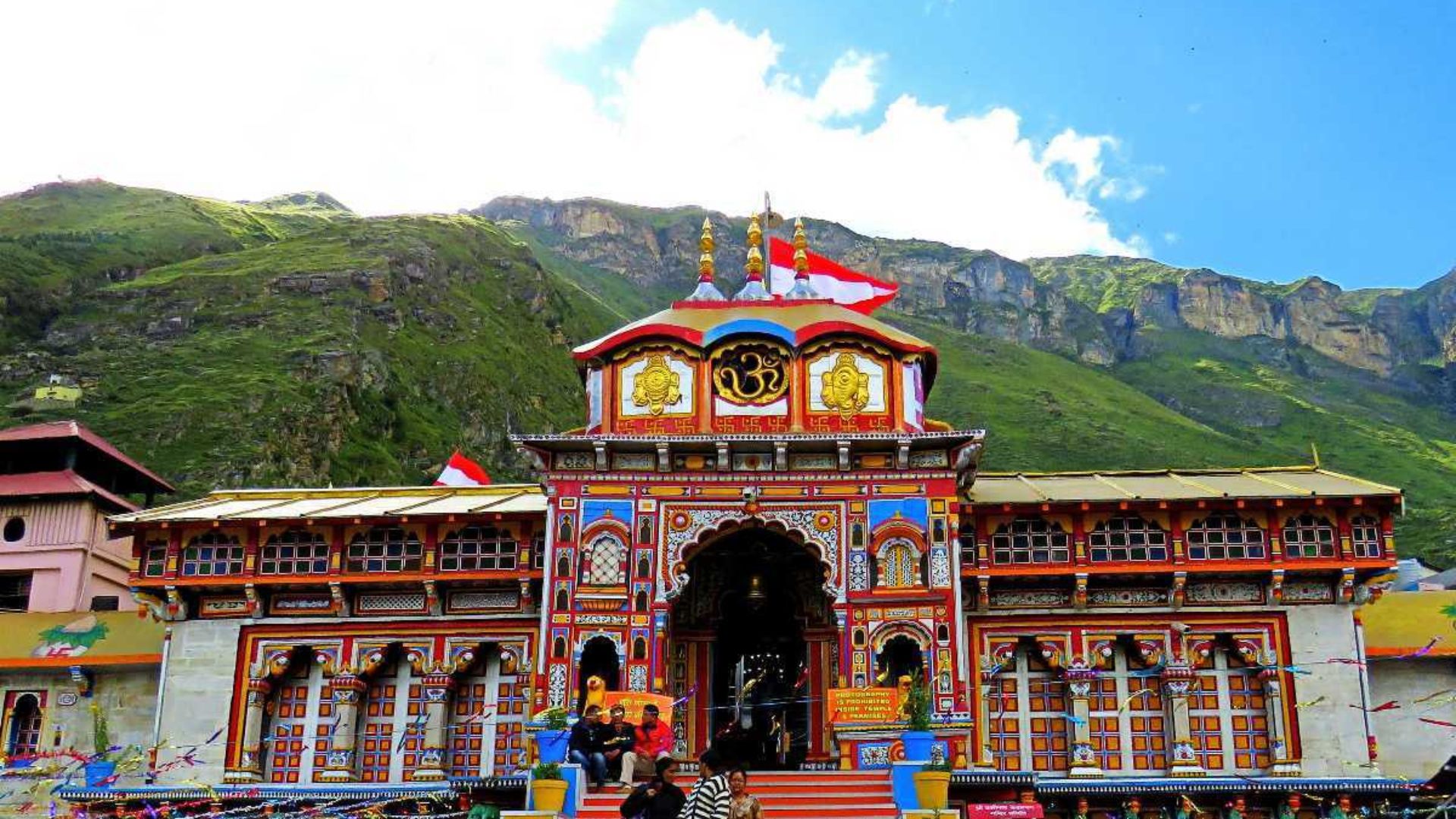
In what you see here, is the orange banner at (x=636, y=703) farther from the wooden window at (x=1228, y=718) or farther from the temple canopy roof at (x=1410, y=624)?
the temple canopy roof at (x=1410, y=624)

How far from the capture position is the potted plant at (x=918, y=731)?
77.6 ft

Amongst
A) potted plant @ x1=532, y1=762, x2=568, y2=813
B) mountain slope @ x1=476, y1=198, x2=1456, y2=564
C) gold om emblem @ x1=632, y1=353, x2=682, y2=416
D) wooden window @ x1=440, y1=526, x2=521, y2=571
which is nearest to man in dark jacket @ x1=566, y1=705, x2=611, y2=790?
potted plant @ x1=532, y1=762, x2=568, y2=813

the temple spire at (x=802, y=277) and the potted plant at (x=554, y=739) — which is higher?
the temple spire at (x=802, y=277)

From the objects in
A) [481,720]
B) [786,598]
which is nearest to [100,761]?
[481,720]

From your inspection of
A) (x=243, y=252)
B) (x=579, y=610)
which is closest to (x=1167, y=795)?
(x=579, y=610)

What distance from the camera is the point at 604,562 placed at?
1070 inches

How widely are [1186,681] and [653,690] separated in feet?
37.3

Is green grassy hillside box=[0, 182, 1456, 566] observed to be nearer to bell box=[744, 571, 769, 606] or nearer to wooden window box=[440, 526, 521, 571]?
wooden window box=[440, 526, 521, 571]

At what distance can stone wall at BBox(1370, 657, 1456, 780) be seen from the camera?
28.2 m

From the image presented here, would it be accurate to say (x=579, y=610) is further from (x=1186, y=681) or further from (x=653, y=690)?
(x=1186, y=681)

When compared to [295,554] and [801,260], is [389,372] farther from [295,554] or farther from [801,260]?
[801,260]

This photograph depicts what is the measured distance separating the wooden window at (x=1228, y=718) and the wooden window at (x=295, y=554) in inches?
759

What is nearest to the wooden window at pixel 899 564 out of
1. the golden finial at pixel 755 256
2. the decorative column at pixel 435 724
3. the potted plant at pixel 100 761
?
the golden finial at pixel 755 256

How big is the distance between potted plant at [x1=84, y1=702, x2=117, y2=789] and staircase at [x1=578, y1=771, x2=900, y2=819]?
13046mm
